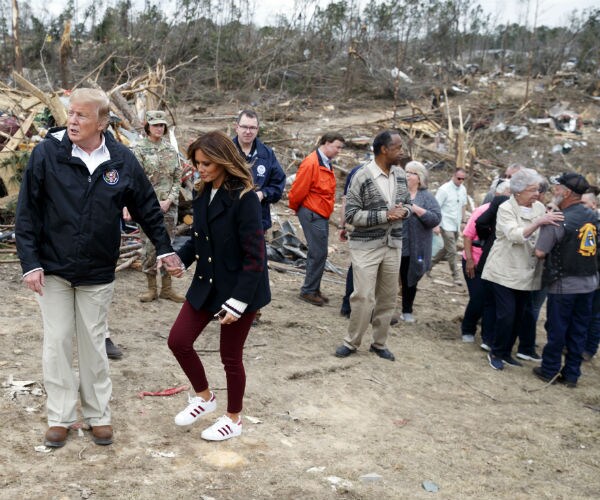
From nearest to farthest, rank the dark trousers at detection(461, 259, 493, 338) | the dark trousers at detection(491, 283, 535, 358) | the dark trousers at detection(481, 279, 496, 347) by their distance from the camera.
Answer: the dark trousers at detection(491, 283, 535, 358) < the dark trousers at detection(481, 279, 496, 347) < the dark trousers at detection(461, 259, 493, 338)

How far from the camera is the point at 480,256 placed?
6648mm

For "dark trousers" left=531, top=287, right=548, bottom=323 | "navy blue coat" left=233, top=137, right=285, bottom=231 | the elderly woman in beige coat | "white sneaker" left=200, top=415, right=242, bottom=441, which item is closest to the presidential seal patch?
"white sneaker" left=200, top=415, right=242, bottom=441

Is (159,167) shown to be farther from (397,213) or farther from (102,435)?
(102,435)

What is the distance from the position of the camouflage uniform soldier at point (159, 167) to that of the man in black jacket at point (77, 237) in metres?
2.49

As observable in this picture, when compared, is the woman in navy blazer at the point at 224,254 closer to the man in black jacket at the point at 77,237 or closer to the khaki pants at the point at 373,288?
the man in black jacket at the point at 77,237

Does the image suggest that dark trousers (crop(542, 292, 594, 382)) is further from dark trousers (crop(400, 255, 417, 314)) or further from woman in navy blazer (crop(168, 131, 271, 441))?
woman in navy blazer (crop(168, 131, 271, 441))

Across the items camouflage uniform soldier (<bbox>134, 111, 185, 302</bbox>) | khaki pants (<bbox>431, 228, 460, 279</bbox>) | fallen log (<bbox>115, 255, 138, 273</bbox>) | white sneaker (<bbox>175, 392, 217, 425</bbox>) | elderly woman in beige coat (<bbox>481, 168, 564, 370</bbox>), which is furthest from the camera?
khaki pants (<bbox>431, 228, 460, 279</bbox>)

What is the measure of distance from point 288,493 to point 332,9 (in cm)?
2561

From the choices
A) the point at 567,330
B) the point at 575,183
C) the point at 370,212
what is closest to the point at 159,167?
the point at 370,212

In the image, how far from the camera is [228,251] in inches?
139

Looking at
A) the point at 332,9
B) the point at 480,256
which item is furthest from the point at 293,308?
the point at 332,9

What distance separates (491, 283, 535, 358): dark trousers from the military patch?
2.33 ft

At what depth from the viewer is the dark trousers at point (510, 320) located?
6.15m

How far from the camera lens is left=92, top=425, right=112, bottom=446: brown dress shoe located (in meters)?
3.59
